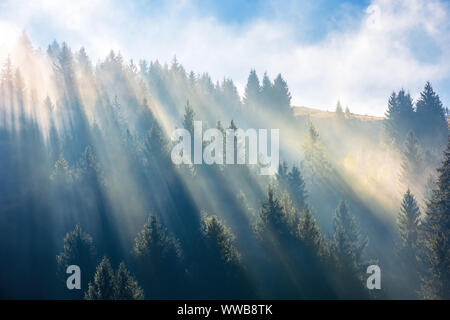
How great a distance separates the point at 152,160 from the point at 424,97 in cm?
8543

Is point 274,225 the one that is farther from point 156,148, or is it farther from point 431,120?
point 431,120

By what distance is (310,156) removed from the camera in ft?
172

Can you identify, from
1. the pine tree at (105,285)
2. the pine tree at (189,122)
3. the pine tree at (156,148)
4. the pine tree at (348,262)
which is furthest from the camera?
the pine tree at (189,122)

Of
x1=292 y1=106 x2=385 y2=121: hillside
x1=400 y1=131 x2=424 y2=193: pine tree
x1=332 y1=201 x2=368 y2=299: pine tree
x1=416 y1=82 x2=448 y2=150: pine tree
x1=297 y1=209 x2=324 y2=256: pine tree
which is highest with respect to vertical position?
x1=292 y1=106 x2=385 y2=121: hillside

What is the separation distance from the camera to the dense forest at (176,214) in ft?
94.4

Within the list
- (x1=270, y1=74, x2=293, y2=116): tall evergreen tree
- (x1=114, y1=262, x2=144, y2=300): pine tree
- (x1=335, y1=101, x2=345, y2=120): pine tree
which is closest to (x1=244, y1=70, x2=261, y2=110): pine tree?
(x1=270, y1=74, x2=293, y2=116): tall evergreen tree

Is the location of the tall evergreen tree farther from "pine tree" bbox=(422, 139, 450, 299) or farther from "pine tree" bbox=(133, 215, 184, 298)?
"pine tree" bbox=(133, 215, 184, 298)

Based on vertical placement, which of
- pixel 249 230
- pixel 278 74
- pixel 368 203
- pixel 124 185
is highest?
pixel 278 74

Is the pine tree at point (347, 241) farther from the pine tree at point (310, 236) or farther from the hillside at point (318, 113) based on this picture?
the hillside at point (318, 113)

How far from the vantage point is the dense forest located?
28766mm

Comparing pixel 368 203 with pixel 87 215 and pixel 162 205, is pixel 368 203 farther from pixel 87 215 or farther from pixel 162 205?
pixel 87 215

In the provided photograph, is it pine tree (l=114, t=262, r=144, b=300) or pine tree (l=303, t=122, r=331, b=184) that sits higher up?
pine tree (l=303, t=122, r=331, b=184)

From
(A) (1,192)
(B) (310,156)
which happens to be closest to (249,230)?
(B) (310,156)

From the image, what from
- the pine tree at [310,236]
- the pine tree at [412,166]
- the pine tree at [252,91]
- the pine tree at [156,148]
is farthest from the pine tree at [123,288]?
the pine tree at [252,91]
